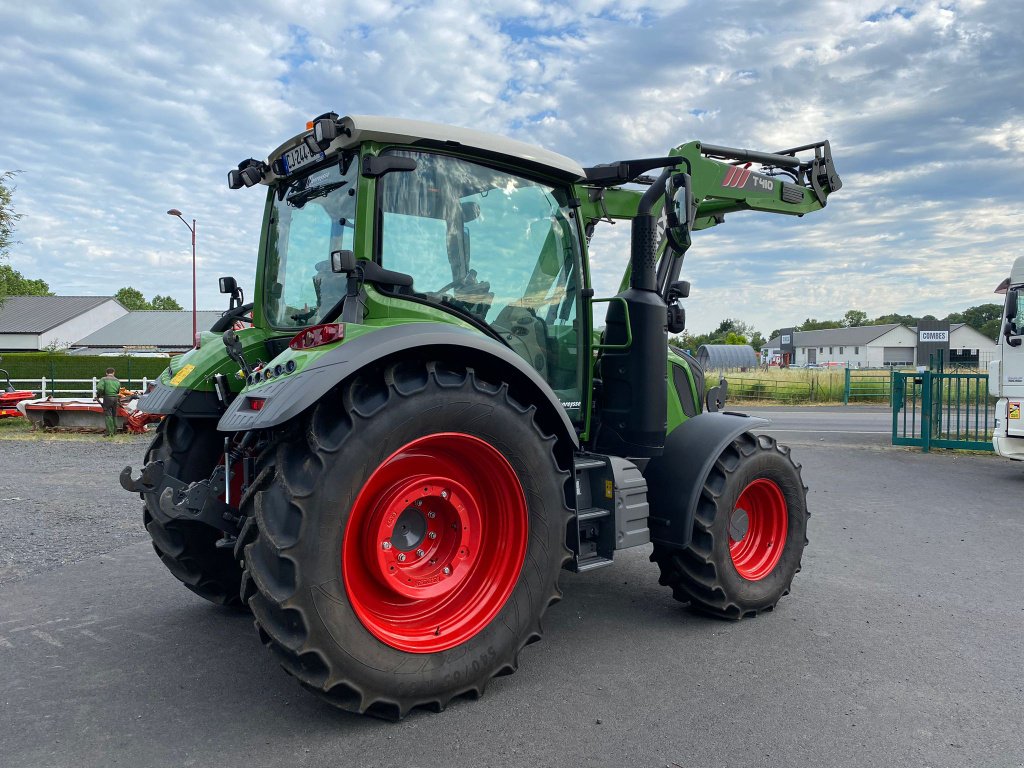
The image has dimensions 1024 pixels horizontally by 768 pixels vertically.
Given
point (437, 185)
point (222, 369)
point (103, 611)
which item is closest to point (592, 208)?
point (437, 185)

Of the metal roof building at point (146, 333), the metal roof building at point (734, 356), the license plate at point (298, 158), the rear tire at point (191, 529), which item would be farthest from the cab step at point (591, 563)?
the metal roof building at point (146, 333)

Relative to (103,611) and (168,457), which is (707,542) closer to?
(168,457)

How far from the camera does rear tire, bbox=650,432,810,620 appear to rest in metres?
4.22

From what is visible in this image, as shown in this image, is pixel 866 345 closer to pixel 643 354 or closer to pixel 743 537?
pixel 743 537

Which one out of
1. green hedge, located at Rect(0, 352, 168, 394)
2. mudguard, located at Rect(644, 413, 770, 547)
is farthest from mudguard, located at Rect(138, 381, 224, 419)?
green hedge, located at Rect(0, 352, 168, 394)

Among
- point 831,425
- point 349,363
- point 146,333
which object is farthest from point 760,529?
point 146,333

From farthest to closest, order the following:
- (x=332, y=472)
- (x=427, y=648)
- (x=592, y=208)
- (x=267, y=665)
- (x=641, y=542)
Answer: (x=592, y=208) → (x=641, y=542) → (x=267, y=665) → (x=427, y=648) → (x=332, y=472)

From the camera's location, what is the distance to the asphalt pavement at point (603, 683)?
2850 mm

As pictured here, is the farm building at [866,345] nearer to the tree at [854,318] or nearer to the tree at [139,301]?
the tree at [854,318]

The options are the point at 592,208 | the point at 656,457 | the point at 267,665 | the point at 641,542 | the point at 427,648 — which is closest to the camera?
the point at 427,648

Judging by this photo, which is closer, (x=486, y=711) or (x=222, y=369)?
(x=486, y=711)

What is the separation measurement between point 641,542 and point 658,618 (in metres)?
0.67

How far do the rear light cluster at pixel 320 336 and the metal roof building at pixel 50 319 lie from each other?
61925 millimetres

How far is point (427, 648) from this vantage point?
3.15 metres
